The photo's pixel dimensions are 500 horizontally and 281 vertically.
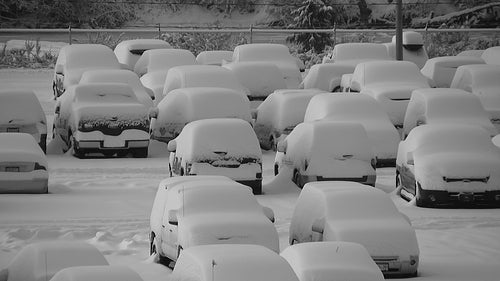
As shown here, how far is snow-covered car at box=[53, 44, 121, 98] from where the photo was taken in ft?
116

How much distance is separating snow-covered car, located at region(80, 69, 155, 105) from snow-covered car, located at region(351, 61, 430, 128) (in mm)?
4989

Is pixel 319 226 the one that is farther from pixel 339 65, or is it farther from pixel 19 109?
pixel 339 65

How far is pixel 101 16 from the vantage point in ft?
188

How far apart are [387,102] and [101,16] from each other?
2916cm

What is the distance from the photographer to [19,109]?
92.4 feet

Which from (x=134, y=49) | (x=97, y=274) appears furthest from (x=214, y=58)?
(x=97, y=274)

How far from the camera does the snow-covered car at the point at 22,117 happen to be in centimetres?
2795

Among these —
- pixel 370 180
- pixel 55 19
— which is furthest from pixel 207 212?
pixel 55 19

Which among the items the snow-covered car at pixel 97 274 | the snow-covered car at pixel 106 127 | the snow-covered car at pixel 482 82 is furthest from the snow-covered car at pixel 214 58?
the snow-covered car at pixel 97 274

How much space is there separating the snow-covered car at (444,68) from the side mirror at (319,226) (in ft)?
65.1

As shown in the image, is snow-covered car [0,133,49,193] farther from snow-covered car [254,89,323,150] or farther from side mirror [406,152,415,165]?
snow-covered car [254,89,323,150]

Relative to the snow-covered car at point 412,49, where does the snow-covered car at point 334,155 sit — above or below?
above

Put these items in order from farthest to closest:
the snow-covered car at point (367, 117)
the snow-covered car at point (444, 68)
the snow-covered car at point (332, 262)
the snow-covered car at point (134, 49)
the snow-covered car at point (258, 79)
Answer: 1. the snow-covered car at point (134, 49)
2. the snow-covered car at point (444, 68)
3. the snow-covered car at point (258, 79)
4. the snow-covered car at point (367, 117)
5. the snow-covered car at point (332, 262)

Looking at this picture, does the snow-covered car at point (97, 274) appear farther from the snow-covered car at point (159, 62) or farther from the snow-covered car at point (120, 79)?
the snow-covered car at point (159, 62)
